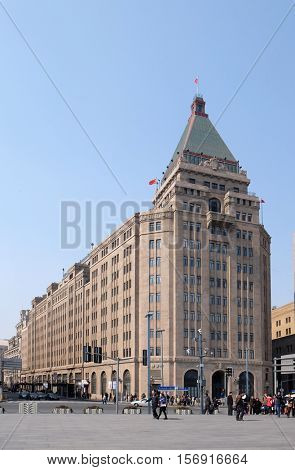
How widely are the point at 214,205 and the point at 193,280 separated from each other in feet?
49.7

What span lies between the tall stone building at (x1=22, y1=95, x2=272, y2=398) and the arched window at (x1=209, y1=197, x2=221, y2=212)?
192 millimetres

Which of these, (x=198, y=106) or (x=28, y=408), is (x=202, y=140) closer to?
(x=198, y=106)

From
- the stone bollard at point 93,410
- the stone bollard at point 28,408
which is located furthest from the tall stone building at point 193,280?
the stone bollard at point 28,408

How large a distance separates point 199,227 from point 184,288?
1134 centimetres

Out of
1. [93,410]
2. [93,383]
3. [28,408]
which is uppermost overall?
[28,408]

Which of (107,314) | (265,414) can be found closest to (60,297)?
(107,314)

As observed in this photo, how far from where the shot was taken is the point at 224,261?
110m

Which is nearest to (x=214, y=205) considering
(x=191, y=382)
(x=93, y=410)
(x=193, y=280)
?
(x=193, y=280)

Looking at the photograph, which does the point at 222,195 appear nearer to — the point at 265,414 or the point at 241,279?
the point at 241,279

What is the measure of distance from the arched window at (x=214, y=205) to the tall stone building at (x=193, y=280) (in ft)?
0.63

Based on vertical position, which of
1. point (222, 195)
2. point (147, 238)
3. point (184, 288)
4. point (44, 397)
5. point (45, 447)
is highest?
point (222, 195)

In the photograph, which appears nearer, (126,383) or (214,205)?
(126,383)

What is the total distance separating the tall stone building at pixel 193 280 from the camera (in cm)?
10431

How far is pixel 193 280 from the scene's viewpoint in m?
106
